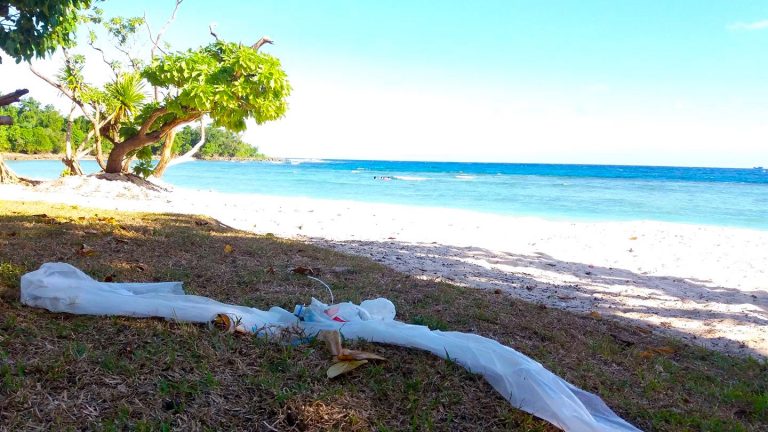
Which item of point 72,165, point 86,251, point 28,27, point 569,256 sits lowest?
point 569,256

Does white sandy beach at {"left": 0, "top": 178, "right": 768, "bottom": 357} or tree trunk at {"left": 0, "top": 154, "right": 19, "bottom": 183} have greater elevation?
tree trunk at {"left": 0, "top": 154, "right": 19, "bottom": 183}

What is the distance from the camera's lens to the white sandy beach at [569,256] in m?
5.54

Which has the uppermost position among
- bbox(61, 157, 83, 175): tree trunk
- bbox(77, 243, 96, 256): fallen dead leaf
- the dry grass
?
bbox(61, 157, 83, 175): tree trunk

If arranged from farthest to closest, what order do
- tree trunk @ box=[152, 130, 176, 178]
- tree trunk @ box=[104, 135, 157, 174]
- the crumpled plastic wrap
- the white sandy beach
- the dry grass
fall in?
tree trunk @ box=[152, 130, 176, 178]
tree trunk @ box=[104, 135, 157, 174]
the white sandy beach
the crumpled plastic wrap
the dry grass

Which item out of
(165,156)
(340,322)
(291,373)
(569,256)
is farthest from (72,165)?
(291,373)

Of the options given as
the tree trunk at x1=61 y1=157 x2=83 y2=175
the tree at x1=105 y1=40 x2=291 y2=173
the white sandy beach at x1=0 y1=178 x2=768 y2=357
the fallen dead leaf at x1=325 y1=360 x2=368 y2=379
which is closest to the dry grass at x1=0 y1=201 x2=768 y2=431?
the fallen dead leaf at x1=325 y1=360 x2=368 y2=379

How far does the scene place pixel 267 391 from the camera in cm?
223

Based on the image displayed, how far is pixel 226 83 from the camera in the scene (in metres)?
12.4

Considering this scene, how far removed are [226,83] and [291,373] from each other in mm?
11228

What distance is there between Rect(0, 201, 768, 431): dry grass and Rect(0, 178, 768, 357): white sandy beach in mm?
1493

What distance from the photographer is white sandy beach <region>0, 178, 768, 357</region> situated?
5.54 m

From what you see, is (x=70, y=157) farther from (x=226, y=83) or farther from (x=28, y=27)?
(x=28, y=27)

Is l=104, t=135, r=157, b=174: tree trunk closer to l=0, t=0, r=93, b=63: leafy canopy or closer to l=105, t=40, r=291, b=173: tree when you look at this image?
l=105, t=40, r=291, b=173: tree

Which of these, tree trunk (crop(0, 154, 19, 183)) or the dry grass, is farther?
tree trunk (crop(0, 154, 19, 183))
